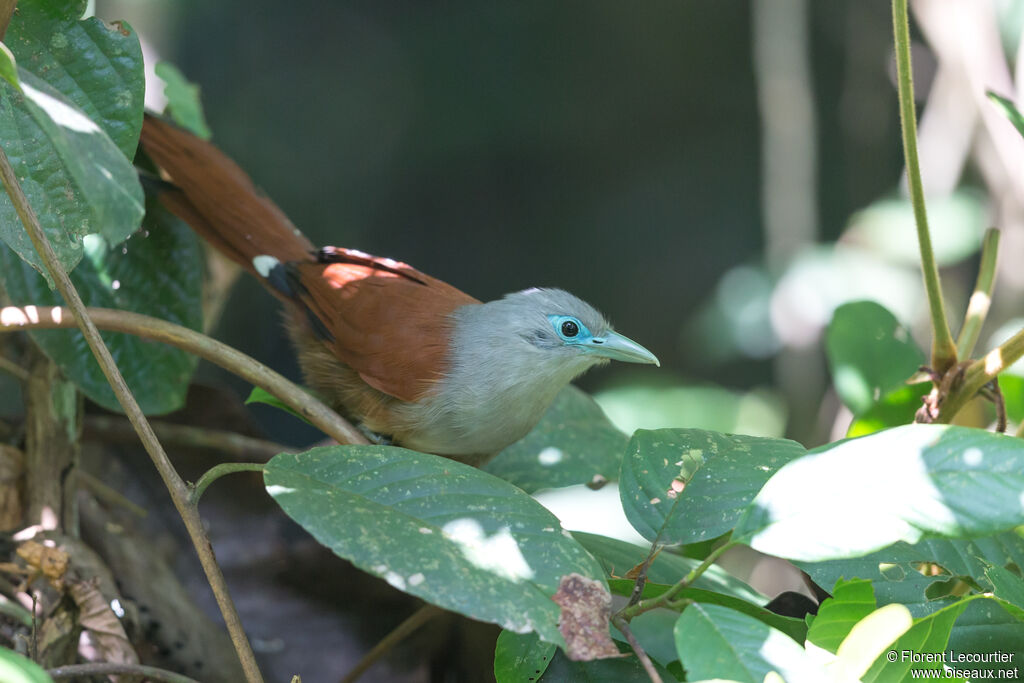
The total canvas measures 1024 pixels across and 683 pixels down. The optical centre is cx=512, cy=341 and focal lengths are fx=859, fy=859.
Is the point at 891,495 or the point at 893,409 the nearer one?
the point at 891,495

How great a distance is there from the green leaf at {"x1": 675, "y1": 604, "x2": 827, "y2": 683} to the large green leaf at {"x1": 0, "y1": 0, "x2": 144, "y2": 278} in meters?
0.81

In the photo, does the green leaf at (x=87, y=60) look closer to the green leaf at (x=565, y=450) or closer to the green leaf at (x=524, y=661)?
the green leaf at (x=524, y=661)

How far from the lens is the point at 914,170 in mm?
1628

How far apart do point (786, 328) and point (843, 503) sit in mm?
4946

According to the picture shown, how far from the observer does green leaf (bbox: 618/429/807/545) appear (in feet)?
4.27

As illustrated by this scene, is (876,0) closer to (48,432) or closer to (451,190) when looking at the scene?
(451,190)

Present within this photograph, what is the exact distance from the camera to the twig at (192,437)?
2443 millimetres

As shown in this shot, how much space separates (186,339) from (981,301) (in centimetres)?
168

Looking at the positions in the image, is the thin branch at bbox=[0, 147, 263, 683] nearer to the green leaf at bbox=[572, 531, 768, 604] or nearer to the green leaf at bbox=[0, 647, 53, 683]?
the green leaf at bbox=[0, 647, 53, 683]

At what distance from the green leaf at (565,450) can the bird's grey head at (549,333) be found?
0.12 metres

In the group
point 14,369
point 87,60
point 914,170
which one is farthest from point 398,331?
point 914,170

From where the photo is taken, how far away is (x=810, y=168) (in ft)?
20.2

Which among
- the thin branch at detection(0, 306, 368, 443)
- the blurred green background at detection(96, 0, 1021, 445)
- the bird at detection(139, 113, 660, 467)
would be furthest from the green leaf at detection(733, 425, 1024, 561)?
the blurred green background at detection(96, 0, 1021, 445)

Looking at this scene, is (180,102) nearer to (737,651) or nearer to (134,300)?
(134,300)
